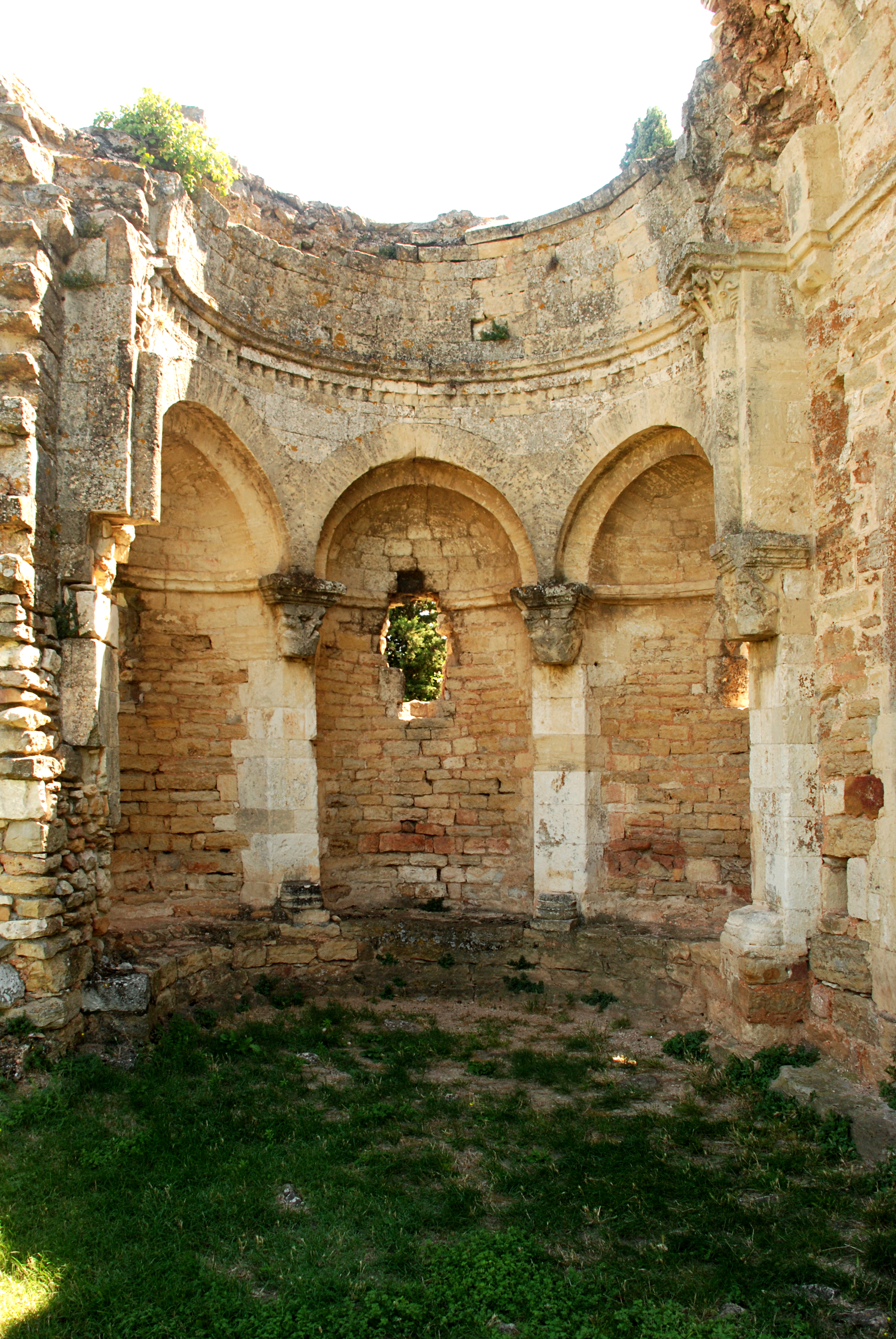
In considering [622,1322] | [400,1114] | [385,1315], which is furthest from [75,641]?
[622,1322]

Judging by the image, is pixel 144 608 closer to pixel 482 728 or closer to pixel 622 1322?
pixel 482 728

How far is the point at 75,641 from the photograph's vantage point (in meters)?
6.50

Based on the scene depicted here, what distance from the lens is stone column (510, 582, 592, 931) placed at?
9.31m

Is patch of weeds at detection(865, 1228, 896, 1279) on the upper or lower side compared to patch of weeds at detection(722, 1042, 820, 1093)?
lower

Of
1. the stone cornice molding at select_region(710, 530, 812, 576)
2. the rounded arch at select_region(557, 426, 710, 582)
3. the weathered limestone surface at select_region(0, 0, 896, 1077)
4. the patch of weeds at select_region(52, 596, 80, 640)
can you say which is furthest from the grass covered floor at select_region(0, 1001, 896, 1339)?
the rounded arch at select_region(557, 426, 710, 582)

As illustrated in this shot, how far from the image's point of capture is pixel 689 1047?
6.89 meters

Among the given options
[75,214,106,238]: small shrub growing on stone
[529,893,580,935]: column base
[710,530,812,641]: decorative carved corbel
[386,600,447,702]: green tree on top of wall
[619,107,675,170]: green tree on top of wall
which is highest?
[619,107,675,170]: green tree on top of wall

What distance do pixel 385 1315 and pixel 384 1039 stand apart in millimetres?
3731

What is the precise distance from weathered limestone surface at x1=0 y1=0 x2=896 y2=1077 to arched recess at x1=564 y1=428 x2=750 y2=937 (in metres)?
0.04

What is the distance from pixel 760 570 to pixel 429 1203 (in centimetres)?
469

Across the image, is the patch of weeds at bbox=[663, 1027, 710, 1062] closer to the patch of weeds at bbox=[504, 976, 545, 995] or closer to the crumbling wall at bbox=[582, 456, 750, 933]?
the patch of weeds at bbox=[504, 976, 545, 995]

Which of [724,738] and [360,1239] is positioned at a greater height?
[724,738]

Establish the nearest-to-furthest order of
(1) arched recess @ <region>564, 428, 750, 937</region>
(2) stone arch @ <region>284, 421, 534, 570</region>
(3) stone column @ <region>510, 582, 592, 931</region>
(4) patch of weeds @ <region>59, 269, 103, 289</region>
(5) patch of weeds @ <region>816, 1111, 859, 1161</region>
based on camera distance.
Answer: (5) patch of weeds @ <region>816, 1111, 859, 1161</region>
(4) patch of weeds @ <region>59, 269, 103, 289</region>
(1) arched recess @ <region>564, 428, 750, 937</region>
(3) stone column @ <region>510, 582, 592, 931</region>
(2) stone arch @ <region>284, 421, 534, 570</region>

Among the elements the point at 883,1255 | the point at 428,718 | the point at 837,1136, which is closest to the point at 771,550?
the point at 837,1136
